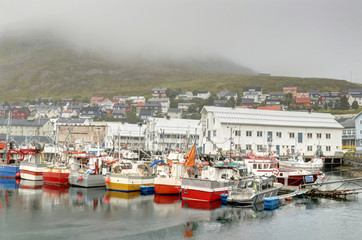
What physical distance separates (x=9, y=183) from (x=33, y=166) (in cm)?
335

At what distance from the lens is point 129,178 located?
40531mm

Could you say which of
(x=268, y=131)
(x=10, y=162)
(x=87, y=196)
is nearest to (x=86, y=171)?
(x=87, y=196)

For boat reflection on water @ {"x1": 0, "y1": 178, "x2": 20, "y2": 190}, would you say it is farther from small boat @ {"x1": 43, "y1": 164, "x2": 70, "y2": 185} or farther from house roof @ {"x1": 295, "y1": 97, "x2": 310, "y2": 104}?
house roof @ {"x1": 295, "y1": 97, "x2": 310, "y2": 104}

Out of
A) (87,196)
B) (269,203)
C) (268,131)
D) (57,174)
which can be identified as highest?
(268,131)

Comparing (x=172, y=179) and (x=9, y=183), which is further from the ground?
(x=172, y=179)

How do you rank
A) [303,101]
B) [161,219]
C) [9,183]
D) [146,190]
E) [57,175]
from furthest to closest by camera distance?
[303,101] → [9,183] → [57,175] → [146,190] → [161,219]

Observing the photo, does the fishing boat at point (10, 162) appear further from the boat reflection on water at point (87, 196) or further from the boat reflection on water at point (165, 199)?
the boat reflection on water at point (165, 199)

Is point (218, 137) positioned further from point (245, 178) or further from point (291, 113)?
point (245, 178)

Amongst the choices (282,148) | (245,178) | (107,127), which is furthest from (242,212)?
(107,127)

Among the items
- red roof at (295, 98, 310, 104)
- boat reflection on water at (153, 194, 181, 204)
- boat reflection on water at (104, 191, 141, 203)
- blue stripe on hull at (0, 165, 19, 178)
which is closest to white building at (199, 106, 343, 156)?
boat reflection on water at (104, 191, 141, 203)

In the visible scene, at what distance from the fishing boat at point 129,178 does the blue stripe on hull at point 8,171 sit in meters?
16.6

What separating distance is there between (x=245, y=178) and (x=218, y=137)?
1353 inches

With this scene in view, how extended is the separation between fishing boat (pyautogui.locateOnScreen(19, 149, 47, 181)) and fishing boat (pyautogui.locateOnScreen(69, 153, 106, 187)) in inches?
168

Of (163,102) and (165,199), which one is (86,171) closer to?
(165,199)
